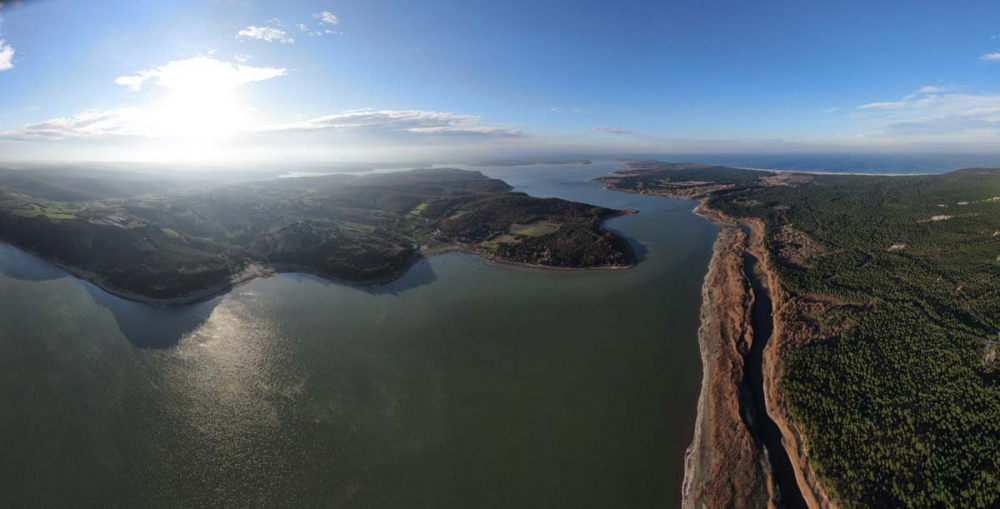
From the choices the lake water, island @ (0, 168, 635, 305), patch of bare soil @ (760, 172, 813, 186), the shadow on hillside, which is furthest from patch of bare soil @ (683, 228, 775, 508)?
patch of bare soil @ (760, 172, 813, 186)

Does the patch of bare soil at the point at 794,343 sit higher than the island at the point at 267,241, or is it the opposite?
the island at the point at 267,241

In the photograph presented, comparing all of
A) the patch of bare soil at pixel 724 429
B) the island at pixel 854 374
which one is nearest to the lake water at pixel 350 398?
the patch of bare soil at pixel 724 429

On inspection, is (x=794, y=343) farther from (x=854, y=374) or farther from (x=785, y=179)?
(x=785, y=179)

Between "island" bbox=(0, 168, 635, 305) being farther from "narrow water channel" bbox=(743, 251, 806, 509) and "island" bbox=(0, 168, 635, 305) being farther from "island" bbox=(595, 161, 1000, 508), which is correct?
"island" bbox=(595, 161, 1000, 508)

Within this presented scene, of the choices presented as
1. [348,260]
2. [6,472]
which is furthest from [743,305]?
[6,472]

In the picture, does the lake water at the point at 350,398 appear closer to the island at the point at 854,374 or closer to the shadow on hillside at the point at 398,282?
the shadow on hillside at the point at 398,282

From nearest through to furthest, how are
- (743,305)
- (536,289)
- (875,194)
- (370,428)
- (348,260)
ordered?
(370,428) → (743,305) → (536,289) → (348,260) → (875,194)

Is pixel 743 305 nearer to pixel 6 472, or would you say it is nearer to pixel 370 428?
pixel 370 428
